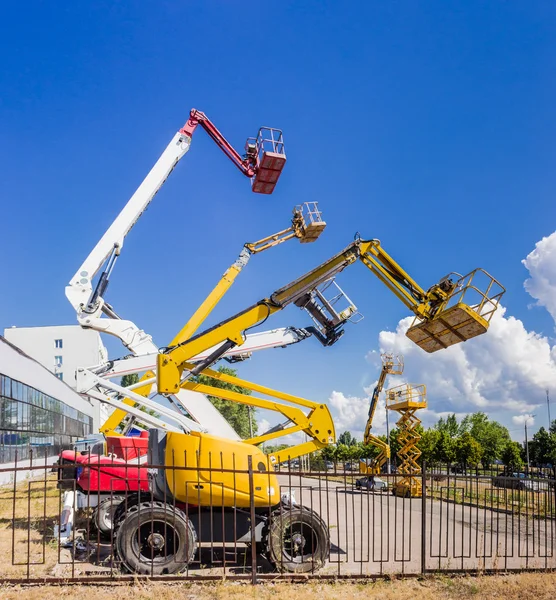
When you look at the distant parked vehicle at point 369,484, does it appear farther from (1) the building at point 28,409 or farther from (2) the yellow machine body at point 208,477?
(1) the building at point 28,409

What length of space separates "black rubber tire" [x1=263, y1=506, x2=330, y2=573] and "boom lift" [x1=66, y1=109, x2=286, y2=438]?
854 centimetres

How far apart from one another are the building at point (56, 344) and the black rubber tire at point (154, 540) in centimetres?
6584

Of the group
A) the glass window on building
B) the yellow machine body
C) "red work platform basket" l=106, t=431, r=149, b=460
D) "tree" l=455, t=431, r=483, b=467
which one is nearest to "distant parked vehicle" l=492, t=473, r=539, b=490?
the yellow machine body

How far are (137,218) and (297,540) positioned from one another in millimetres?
10908

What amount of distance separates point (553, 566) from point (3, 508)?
15085mm

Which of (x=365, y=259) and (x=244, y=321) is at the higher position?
(x=365, y=259)

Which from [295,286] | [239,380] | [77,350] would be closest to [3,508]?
[239,380]

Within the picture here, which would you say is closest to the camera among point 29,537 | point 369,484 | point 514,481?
point 29,537

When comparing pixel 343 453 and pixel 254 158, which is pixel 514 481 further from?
pixel 343 453

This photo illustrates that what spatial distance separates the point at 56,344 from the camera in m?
72.9

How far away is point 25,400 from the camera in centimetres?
3241

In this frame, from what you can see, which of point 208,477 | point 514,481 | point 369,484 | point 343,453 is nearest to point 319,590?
point 208,477

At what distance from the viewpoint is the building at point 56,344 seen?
72250 millimetres

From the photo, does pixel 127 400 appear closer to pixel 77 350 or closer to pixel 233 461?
pixel 233 461
